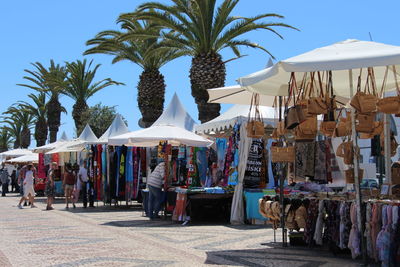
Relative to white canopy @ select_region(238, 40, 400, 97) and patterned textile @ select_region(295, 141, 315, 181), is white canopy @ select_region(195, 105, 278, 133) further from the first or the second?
white canopy @ select_region(238, 40, 400, 97)

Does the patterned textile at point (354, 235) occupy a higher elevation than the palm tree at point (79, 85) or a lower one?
lower

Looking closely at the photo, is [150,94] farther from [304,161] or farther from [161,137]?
[304,161]

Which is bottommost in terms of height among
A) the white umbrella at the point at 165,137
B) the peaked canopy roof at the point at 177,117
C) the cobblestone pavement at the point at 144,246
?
the cobblestone pavement at the point at 144,246

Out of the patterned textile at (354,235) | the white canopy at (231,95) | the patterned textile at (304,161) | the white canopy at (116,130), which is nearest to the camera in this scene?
the patterned textile at (354,235)

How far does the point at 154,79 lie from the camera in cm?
2631

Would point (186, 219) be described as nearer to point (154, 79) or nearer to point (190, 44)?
point (190, 44)

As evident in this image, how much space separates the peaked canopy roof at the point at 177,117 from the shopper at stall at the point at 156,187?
3826mm

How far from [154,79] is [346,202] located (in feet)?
65.1

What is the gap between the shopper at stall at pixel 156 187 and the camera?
13380mm

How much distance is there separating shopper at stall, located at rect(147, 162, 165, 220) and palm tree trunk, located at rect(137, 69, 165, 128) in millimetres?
12839

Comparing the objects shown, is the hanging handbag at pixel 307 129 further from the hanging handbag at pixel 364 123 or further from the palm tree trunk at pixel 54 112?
the palm tree trunk at pixel 54 112

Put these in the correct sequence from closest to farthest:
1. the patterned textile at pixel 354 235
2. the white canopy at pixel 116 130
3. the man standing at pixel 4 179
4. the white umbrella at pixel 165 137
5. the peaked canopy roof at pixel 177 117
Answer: the patterned textile at pixel 354 235, the white umbrella at pixel 165 137, the peaked canopy roof at pixel 177 117, the white canopy at pixel 116 130, the man standing at pixel 4 179

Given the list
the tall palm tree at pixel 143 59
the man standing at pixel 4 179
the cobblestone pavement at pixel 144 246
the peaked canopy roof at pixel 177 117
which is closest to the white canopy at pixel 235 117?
the peaked canopy roof at pixel 177 117

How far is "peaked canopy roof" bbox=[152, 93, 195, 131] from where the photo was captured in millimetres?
17453
